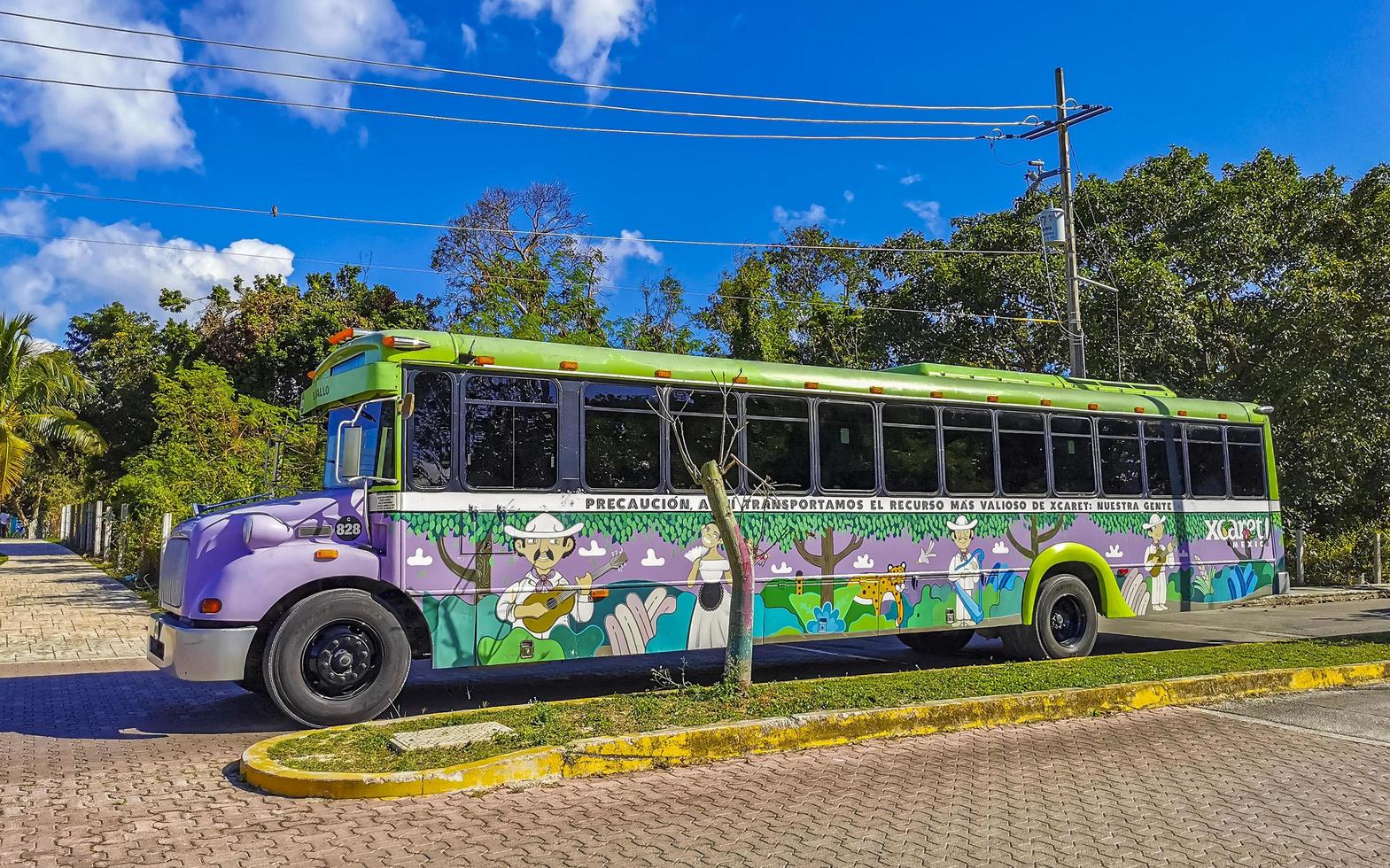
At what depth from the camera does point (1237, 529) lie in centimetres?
1328

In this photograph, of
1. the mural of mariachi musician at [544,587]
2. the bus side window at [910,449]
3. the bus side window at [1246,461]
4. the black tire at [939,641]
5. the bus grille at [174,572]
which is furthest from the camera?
the bus side window at [1246,461]

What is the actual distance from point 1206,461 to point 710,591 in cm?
766

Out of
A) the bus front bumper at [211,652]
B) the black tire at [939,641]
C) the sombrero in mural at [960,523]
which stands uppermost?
the sombrero in mural at [960,523]

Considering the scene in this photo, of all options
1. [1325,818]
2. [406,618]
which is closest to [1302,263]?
[1325,818]

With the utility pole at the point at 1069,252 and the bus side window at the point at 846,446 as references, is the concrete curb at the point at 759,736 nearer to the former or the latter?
the bus side window at the point at 846,446

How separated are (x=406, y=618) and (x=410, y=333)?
231cm

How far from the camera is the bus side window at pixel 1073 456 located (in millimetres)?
11875

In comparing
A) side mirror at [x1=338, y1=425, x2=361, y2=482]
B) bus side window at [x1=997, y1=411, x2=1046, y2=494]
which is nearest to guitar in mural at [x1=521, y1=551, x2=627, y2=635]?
side mirror at [x1=338, y1=425, x2=361, y2=482]

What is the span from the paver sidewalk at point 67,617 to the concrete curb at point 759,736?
7542 mm

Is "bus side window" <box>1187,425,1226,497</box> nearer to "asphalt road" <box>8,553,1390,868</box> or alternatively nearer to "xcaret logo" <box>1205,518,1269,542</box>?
"xcaret logo" <box>1205,518,1269,542</box>

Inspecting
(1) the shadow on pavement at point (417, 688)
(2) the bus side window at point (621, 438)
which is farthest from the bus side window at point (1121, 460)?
(2) the bus side window at point (621, 438)

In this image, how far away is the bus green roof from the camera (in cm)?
823

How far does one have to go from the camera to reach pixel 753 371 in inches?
387

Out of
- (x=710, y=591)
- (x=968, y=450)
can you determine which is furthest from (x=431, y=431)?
(x=968, y=450)
